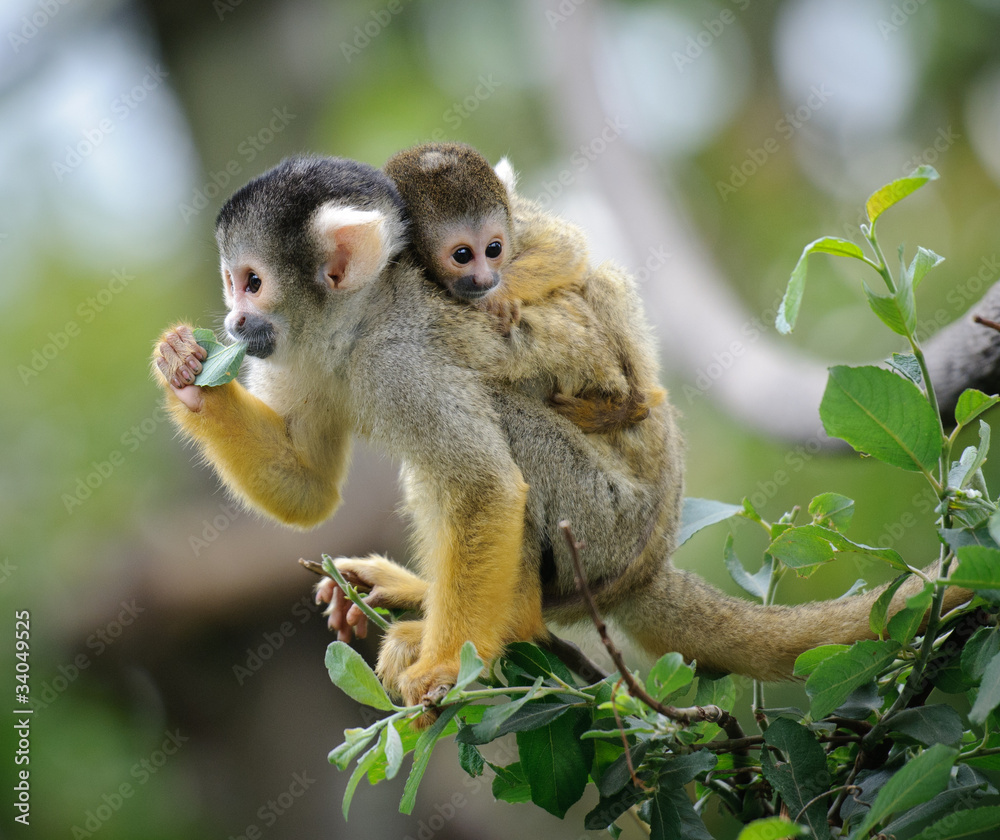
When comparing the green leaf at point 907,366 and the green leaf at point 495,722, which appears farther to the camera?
the green leaf at point 907,366

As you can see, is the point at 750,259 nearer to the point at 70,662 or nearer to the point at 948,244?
the point at 948,244

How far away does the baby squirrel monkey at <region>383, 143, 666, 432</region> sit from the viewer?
7.01 ft

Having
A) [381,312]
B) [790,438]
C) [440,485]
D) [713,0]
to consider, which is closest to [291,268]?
[381,312]

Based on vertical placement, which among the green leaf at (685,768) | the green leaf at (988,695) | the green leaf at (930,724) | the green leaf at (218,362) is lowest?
the green leaf at (930,724)

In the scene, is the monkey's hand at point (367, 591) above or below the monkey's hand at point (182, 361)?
below

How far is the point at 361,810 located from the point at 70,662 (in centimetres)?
150

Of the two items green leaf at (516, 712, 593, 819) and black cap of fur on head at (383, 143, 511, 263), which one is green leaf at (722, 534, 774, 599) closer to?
green leaf at (516, 712, 593, 819)

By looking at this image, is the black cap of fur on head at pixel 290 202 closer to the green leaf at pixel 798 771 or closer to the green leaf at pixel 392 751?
the green leaf at pixel 392 751

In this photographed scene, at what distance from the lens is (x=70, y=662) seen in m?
3.76

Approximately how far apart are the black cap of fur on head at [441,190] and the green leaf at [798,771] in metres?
1.47

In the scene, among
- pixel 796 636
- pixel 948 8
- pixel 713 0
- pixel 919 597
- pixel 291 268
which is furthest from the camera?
pixel 713 0

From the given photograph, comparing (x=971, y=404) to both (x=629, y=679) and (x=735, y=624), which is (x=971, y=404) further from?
(x=735, y=624)

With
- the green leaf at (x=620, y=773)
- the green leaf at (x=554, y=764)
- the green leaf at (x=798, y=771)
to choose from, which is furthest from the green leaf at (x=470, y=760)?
the green leaf at (x=798, y=771)

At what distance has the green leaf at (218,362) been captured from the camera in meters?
1.85
